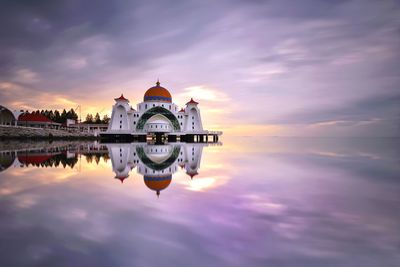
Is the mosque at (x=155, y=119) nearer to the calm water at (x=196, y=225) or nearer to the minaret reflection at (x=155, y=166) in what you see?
the minaret reflection at (x=155, y=166)

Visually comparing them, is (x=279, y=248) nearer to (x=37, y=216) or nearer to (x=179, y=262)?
(x=179, y=262)

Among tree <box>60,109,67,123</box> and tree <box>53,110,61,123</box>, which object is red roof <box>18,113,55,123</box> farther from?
tree <box>60,109,67,123</box>

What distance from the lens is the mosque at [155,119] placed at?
157 ft

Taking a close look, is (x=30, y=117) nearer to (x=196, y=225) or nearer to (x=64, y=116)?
(x=64, y=116)

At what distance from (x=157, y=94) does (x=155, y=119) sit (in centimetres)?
511

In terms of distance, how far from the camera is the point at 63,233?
347 cm

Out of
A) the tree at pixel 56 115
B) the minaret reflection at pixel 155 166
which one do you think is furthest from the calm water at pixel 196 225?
the tree at pixel 56 115

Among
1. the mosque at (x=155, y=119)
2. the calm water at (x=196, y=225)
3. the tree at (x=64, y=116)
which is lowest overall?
the calm water at (x=196, y=225)

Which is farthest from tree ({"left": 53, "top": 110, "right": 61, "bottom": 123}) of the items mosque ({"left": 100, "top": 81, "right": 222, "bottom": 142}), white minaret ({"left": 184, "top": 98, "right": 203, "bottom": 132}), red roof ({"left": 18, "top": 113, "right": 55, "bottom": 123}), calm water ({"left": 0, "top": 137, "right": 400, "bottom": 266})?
calm water ({"left": 0, "top": 137, "right": 400, "bottom": 266})

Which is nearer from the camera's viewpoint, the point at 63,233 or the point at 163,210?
the point at 63,233

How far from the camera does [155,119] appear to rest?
51438mm

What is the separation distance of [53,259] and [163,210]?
215cm

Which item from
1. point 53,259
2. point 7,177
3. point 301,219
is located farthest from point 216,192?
point 7,177

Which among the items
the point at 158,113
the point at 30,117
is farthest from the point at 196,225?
the point at 30,117
